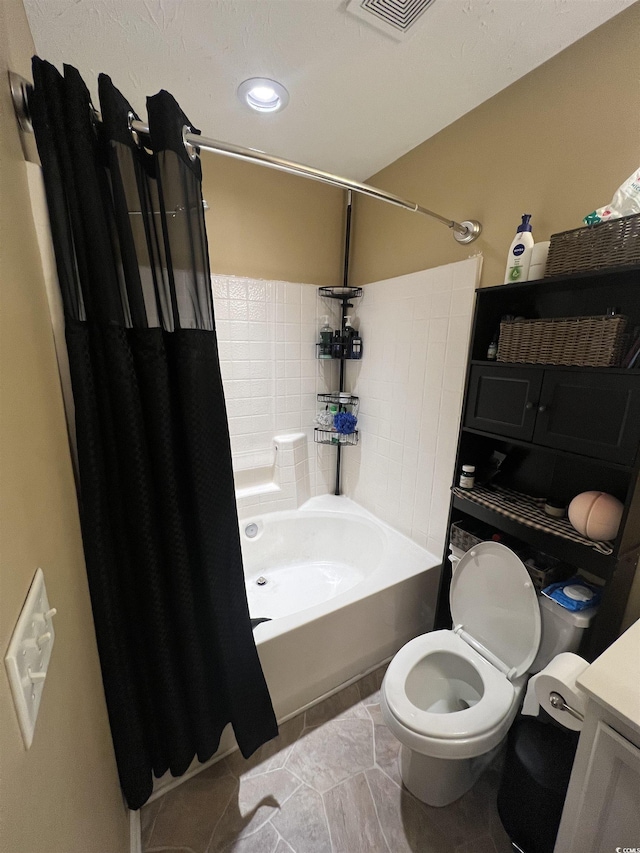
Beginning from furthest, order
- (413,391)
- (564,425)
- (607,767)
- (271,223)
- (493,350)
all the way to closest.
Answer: (271,223) < (413,391) < (493,350) < (564,425) < (607,767)

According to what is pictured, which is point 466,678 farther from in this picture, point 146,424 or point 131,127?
point 131,127

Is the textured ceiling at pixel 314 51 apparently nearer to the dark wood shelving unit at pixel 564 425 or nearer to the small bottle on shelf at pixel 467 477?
the dark wood shelving unit at pixel 564 425

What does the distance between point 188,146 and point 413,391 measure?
133 cm

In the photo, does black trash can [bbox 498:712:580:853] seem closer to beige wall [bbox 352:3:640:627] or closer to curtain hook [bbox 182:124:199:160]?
beige wall [bbox 352:3:640:627]

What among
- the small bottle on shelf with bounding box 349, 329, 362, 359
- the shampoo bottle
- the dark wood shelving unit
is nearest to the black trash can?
the dark wood shelving unit

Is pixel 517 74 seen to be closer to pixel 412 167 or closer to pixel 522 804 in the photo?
pixel 412 167

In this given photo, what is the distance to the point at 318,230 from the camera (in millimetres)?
2094

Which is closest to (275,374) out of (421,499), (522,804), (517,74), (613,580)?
(421,499)

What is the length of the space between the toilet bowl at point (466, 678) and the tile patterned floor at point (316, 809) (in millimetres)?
75

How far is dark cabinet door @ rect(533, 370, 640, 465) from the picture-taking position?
0.93m

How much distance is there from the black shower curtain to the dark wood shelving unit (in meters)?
0.95

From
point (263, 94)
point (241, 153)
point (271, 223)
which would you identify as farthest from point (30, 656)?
point (271, 223)

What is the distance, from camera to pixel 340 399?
2164mm

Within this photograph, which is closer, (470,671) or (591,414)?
(591,414)
